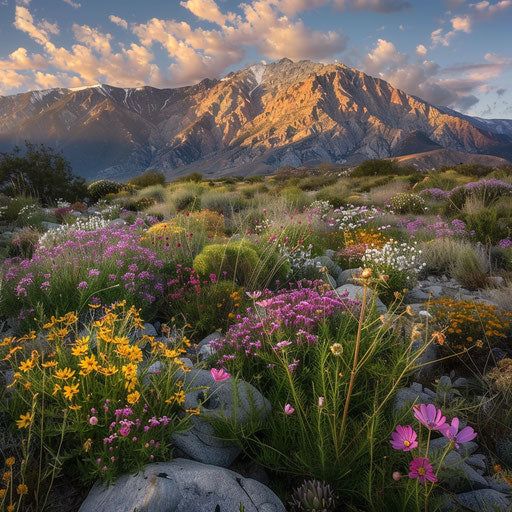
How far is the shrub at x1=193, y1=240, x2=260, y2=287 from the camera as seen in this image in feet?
18.8

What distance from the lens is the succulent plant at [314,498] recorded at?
2.11m

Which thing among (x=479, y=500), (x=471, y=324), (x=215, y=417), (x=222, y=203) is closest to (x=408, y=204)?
(x=222, y=203)

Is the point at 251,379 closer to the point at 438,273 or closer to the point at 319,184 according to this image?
the point at 438,273

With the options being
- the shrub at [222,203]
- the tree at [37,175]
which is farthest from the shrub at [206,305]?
the tree at [37,175]

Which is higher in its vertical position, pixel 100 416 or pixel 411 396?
pixel 100 416

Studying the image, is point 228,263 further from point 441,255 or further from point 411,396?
point 441,255

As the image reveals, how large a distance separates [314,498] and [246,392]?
34.3 inches

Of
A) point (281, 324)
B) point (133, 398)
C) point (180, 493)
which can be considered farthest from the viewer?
point (281, 324)

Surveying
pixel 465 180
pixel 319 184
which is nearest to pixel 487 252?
pixel 465 180

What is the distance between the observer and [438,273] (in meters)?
7.66

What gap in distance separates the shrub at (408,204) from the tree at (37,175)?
14.5 metres

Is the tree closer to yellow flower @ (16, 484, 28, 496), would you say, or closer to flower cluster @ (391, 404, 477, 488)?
yellow flower @ (16, 484, 28, 496)

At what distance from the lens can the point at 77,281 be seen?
4.66m

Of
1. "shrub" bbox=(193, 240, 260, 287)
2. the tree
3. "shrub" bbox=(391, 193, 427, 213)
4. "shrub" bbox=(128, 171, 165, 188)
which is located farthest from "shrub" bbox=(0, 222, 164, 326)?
"shrub" bbox=(128, 171, 165, 188)
